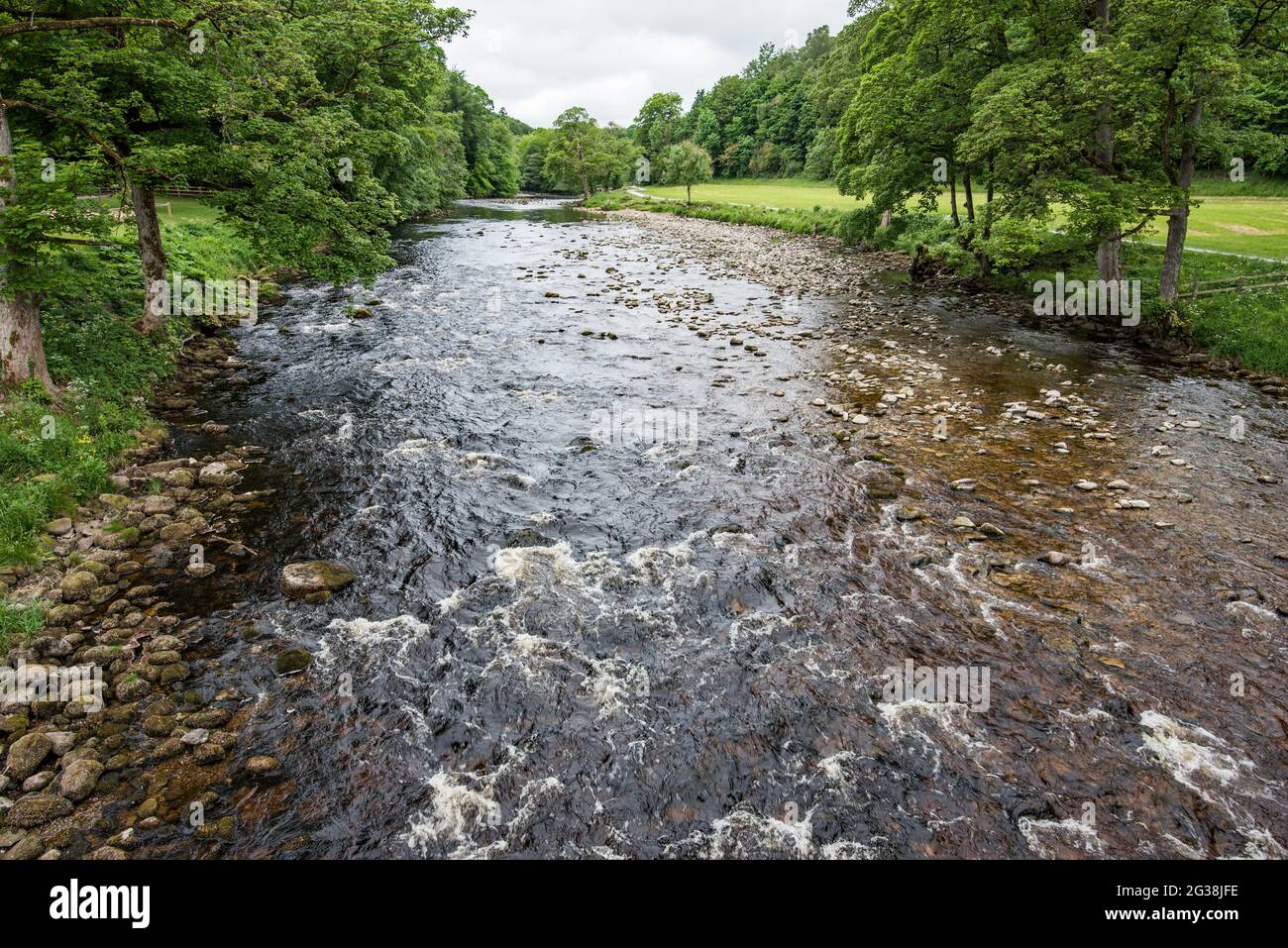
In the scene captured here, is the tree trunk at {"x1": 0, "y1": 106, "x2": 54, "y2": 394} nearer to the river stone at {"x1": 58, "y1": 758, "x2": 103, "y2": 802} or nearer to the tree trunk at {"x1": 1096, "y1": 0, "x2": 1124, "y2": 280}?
the river stone at {"x1": 58, "y1": 758, "x2": 103, "y2": 802}

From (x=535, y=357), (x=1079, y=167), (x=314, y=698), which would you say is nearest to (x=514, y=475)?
(x=314, y=698)

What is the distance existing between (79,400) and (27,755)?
9.89 m

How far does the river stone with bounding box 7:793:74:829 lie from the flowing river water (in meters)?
1.28

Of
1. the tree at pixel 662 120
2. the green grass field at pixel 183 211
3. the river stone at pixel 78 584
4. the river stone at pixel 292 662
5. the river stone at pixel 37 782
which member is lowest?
the river stone at pixel 37 782

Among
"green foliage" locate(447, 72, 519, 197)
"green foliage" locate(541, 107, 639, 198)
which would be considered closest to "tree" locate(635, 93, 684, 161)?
"green foliage" locate(541, 107, 639, 198)

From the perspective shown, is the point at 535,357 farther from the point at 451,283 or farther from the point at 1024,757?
the point at 1024,757

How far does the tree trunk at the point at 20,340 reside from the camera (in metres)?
12.3

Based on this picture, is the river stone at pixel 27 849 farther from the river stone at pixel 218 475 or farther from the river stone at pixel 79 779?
the river stone at pixel 218 475

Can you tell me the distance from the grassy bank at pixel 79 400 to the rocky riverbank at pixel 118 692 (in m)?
0.43

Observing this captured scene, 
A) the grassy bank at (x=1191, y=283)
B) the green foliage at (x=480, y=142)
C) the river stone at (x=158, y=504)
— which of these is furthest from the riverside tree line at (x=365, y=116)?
the green foliage at (x=480, y=142)

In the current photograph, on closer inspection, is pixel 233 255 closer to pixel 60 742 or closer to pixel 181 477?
pixel 181 477

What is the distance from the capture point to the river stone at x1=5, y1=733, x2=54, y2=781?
21.6 feet

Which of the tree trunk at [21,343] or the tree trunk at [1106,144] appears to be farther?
the tree trunk at [1106,144]
